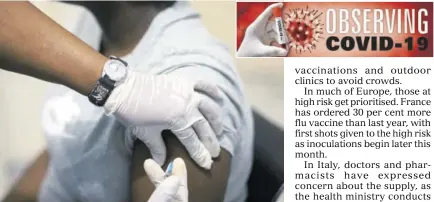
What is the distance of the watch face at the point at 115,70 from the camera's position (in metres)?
1.12

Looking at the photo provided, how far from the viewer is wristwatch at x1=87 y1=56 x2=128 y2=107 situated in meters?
1.12

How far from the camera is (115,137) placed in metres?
1.25

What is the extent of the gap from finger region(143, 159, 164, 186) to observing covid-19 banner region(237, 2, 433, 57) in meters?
0.37

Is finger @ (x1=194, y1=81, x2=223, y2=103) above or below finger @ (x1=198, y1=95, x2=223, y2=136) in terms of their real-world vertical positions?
above

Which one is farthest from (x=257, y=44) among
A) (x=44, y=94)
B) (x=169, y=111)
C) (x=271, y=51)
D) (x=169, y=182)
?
(x=44, y=94)

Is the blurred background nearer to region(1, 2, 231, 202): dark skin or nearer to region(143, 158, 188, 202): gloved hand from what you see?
region(1, 2, 231, 202): dark skin

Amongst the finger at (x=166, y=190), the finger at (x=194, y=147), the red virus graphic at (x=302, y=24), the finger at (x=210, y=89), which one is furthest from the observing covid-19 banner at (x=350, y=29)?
the finger at (x=166, y=190)

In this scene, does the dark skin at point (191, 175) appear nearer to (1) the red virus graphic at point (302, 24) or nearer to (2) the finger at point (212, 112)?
(2) the finger at point (212, 112)

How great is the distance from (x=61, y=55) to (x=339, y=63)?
63 cm

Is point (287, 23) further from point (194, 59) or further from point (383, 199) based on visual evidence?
point (383, 199)

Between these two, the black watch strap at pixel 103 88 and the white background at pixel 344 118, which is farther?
the white background at pixel 344 118

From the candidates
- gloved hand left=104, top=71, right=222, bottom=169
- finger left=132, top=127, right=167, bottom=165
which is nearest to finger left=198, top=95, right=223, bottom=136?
gloved hand left=104, top=71, right=222, bottom=169

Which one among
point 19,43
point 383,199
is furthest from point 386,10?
point 19,43

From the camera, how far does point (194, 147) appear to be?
46.2 inches
